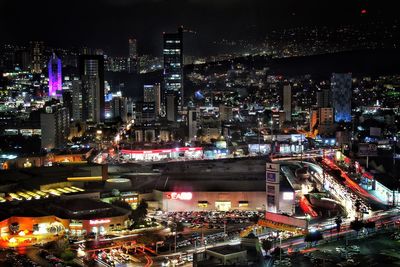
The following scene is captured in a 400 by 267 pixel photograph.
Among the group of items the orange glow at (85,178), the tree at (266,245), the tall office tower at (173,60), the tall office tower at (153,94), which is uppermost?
the tall office tower at (173,60)

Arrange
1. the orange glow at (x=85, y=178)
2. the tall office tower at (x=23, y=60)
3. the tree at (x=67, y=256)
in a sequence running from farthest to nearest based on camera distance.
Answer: the tall office tower at (x=23, y=60) → the orange glow at (x=85, y=178) → the tree at (x=67, y=256)

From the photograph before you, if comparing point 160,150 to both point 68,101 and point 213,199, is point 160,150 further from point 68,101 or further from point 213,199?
point 68,101

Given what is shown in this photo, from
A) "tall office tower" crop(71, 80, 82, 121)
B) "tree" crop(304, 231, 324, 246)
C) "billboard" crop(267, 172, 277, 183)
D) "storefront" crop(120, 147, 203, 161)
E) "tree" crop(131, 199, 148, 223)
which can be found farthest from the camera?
"tall office tower" crop(71, 80, 82, 121)

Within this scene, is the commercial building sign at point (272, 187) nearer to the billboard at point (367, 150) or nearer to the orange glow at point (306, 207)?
the orange glow at point (306, 207)

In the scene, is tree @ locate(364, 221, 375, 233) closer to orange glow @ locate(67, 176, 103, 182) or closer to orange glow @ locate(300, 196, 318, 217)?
orange glow @ locate(300, 196, 318, 217)

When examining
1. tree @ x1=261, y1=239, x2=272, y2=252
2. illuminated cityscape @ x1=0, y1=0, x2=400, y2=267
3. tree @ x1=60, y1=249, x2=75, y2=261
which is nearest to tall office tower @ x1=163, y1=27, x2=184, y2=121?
illuminated cityscape @ x1=0, y1=0, x2=400, y2=267

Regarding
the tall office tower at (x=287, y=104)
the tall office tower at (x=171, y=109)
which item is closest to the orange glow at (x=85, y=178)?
the tall office tower at (x=171, y=109)

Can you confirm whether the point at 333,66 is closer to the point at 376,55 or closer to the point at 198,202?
the point at 376,55
